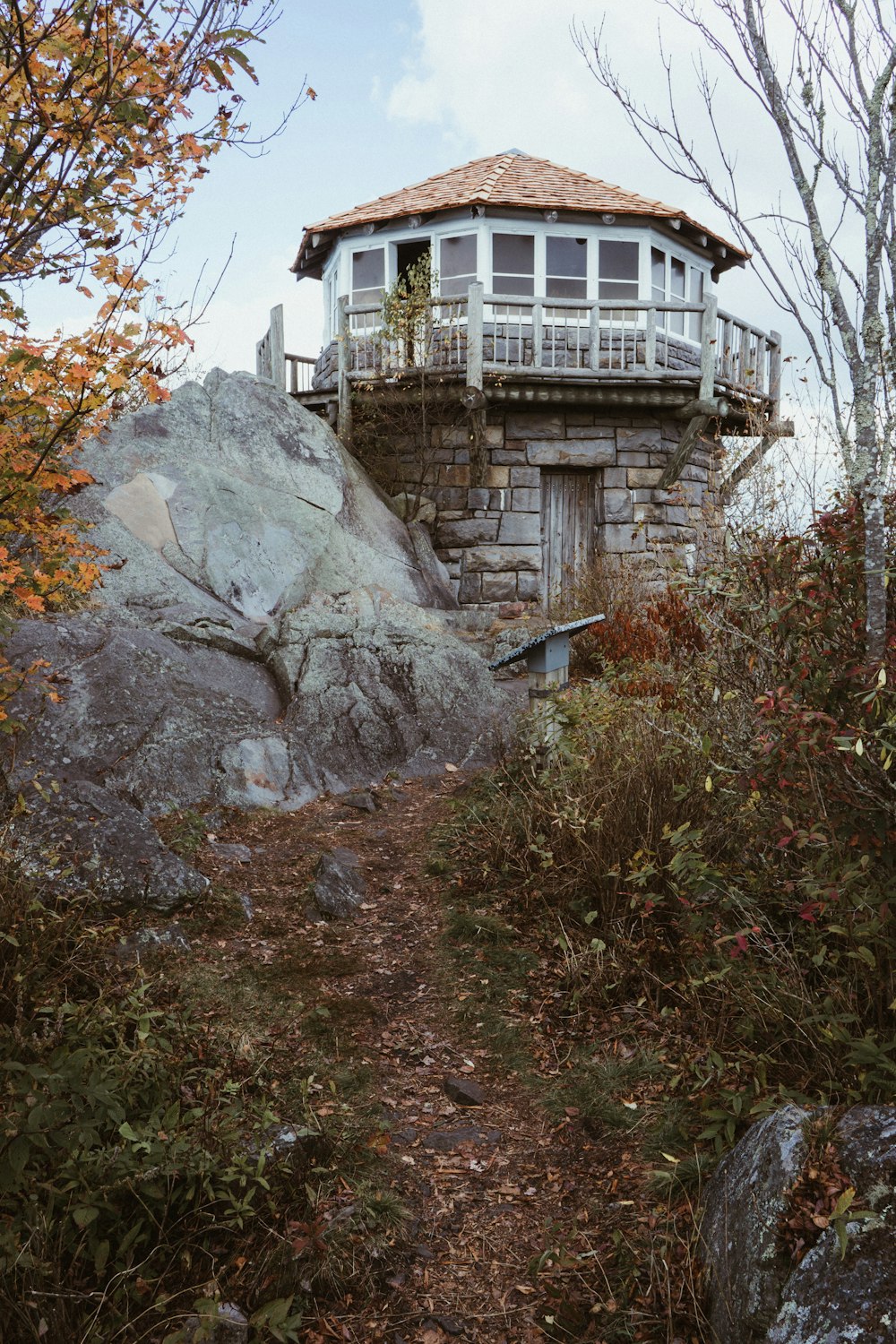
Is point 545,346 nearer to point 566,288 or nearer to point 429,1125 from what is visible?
point 566,288

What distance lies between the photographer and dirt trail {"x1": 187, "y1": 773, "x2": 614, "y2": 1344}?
9.37 feet

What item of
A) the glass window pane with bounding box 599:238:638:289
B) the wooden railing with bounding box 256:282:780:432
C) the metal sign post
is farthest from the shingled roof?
the metal sign post

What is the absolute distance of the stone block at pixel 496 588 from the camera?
548 inches

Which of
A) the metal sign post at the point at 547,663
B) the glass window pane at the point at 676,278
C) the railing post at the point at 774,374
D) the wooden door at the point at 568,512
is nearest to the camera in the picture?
the metal sign post at the point at 547,663

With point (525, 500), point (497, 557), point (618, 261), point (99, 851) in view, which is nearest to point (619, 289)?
point (618, 261)

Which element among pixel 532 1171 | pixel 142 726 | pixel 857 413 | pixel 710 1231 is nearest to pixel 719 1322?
pixel 710 1231

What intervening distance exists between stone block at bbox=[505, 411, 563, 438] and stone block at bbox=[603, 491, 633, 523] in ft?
3.83

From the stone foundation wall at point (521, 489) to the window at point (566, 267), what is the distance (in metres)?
2.69

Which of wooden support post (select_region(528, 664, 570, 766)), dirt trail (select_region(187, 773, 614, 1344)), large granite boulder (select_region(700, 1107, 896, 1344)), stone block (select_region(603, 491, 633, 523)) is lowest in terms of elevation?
dirt trail (select_region(187, 773, 614, 1344))

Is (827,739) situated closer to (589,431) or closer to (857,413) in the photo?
(857,413)

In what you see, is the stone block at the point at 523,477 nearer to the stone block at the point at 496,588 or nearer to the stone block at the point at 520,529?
the stone block at the point at 520,529

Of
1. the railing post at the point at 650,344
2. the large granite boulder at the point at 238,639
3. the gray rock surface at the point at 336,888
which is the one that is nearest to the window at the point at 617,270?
the railing post at the point at 650,344

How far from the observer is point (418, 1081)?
3.95 metres

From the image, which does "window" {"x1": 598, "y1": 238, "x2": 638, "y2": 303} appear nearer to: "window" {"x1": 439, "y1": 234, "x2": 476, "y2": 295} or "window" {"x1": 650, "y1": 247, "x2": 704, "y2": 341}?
"window" {"x1": 650, "y1": 247, "x2": 704, "y2": 341}
